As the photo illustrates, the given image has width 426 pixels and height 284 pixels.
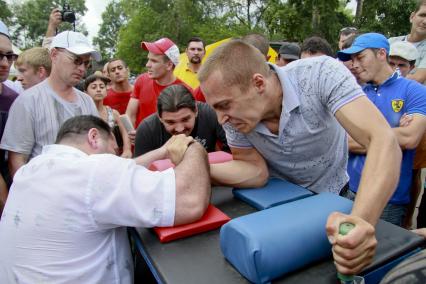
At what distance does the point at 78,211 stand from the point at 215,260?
585 mm

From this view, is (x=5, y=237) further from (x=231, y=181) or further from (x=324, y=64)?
(x=324, y=64)

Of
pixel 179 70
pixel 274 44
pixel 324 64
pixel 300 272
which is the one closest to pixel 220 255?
pixel 300 272

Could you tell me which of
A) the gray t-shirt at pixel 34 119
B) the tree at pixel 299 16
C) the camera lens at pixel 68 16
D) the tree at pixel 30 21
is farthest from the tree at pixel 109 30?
the gray t-shirt at pixel 34 119

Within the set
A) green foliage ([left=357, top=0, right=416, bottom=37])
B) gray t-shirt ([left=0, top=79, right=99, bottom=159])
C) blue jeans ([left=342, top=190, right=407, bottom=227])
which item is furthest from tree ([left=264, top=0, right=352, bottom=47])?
gray t-shirt ([left=0, top=79, right=99, bottom=159])

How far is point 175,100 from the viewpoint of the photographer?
2.37 meters

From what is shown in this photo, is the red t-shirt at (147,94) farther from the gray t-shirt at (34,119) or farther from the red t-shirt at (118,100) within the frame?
the gray t-shirt at (34,119)

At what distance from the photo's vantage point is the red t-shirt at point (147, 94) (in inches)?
146

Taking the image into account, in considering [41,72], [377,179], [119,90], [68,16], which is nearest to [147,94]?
[41,72]

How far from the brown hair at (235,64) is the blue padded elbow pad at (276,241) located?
631mm

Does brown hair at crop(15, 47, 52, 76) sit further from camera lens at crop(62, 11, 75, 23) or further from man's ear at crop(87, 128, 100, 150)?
man's ear at crop(87, 128, 100, 150)

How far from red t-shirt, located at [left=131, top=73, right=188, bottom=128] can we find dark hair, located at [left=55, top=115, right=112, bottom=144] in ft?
6.46

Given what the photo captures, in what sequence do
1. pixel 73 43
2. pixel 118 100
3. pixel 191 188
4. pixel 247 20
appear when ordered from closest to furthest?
pixel 191 188 < pixel 73 43 < pixel 118 100 < pixel 247 20

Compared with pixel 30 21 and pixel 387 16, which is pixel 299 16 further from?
pixel 30 21

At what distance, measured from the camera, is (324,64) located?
1610 millimetres
